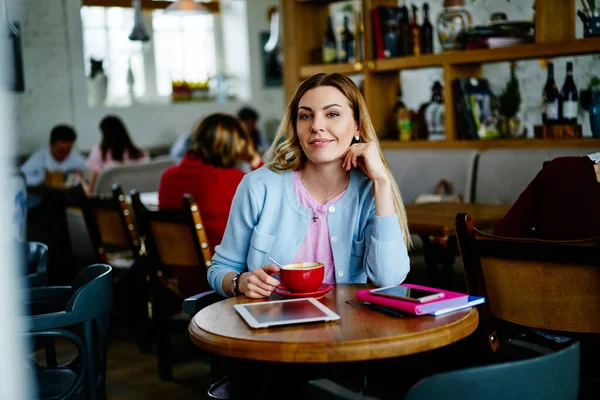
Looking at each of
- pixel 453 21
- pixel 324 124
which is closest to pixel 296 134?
pixel 324 124

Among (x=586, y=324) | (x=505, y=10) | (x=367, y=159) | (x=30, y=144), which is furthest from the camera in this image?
(x=30, y=144)

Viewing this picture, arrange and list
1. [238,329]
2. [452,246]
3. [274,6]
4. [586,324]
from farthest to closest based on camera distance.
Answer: [274,6]
[452,246]
[586,324]
[238,329]

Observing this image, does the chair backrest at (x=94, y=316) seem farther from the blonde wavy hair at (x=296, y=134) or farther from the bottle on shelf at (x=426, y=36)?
the bottle on shelf at (x=426, y=36)

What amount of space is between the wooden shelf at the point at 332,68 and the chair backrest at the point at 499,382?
3.94 metres

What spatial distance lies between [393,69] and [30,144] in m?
4.88

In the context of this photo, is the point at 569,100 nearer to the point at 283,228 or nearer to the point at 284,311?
the point at 283,228

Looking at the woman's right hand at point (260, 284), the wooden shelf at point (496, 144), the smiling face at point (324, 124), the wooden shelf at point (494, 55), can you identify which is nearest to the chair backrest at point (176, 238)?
the smiling face at point (324, 124)

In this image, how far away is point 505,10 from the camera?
441cm

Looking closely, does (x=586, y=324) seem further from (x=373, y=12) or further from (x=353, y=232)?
(x=373, y=12)

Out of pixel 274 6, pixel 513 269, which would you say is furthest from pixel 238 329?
pixel 274 6

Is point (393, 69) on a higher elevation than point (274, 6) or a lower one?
lower

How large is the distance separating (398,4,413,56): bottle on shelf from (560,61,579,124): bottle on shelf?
3.49 ft

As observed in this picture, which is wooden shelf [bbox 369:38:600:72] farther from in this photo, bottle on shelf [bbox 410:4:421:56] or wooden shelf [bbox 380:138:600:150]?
wooden shelf [bbox 380:138:600:150]

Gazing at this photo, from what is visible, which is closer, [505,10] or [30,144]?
[505,10]
